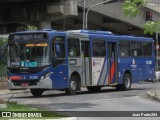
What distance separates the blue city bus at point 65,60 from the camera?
86.3 feet

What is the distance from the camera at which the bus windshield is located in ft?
86.1

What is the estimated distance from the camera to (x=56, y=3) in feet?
138

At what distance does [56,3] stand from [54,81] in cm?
1656

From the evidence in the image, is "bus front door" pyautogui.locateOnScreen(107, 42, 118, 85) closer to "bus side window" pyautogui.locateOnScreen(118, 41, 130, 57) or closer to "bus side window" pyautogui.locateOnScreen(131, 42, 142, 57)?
"bus side window" pyautogui.locateOnScreen(118, 41, 130, 57)

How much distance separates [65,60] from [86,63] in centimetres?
213

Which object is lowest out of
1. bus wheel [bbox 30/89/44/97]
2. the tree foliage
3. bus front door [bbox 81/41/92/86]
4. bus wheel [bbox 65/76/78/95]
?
bus wheel [bbox 30/89/44/97]

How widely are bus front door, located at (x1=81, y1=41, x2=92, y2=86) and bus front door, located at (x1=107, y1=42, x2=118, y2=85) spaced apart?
2250 mm

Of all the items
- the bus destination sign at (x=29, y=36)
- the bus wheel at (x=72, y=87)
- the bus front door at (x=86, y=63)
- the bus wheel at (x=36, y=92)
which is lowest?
the bus wheel at (x=36, y=92)

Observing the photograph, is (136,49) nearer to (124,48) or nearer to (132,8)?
(124,48)

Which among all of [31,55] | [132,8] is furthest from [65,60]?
[132,8]

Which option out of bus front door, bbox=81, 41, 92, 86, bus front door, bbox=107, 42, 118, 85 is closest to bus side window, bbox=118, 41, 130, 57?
bus front door, bbox=107, 42, 118, 85

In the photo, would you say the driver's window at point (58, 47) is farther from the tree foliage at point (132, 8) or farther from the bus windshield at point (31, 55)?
the tree foliage at point (132, 8)

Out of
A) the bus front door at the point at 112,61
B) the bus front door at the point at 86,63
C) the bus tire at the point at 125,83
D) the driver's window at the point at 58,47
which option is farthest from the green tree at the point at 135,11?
the bus tire at the point at 125,83

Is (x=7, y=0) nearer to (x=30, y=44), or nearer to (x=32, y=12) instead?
(x=32, y=12)
